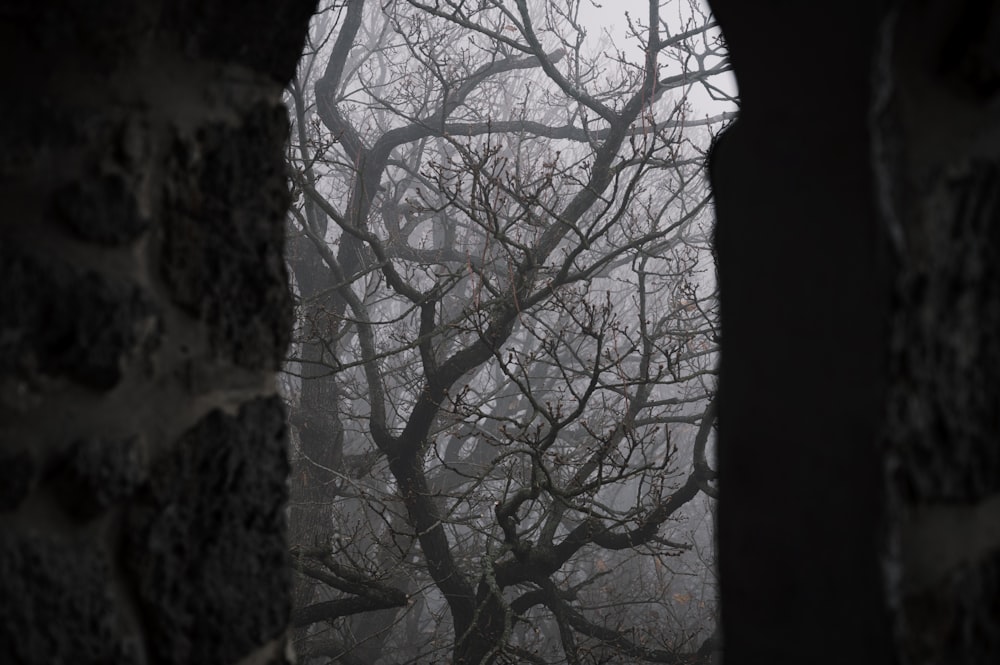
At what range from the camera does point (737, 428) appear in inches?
35.7

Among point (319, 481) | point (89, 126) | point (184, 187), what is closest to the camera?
point (89, 126)

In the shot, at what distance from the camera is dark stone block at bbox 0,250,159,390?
30.9 inches

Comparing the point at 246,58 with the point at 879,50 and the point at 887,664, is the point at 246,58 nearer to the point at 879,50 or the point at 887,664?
the point at 879,50

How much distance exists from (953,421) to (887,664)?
240 mm

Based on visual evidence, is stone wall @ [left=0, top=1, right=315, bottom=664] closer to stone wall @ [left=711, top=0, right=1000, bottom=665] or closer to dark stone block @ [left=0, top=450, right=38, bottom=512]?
dark stone block @ [left=0, top=450, right=38, bottom=512]

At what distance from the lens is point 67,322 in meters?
Result: 0.82

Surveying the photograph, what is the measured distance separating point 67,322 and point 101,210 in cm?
12

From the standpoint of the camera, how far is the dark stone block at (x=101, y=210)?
2.72 feet

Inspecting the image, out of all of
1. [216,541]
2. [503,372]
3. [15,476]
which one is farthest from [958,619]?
[503,372]

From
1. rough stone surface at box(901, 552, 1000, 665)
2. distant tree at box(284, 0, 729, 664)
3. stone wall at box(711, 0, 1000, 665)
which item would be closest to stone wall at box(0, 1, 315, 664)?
stone wall at box(711, 0, 1000, 665)

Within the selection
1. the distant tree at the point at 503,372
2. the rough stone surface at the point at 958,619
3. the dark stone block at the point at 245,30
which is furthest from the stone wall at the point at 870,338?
the distant tree at the point at 503,372

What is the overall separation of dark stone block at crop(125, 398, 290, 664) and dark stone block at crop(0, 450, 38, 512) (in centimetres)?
13

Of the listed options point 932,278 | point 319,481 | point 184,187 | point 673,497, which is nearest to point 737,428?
point 932,278

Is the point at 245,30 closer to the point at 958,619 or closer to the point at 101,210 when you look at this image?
the point at 101,210
